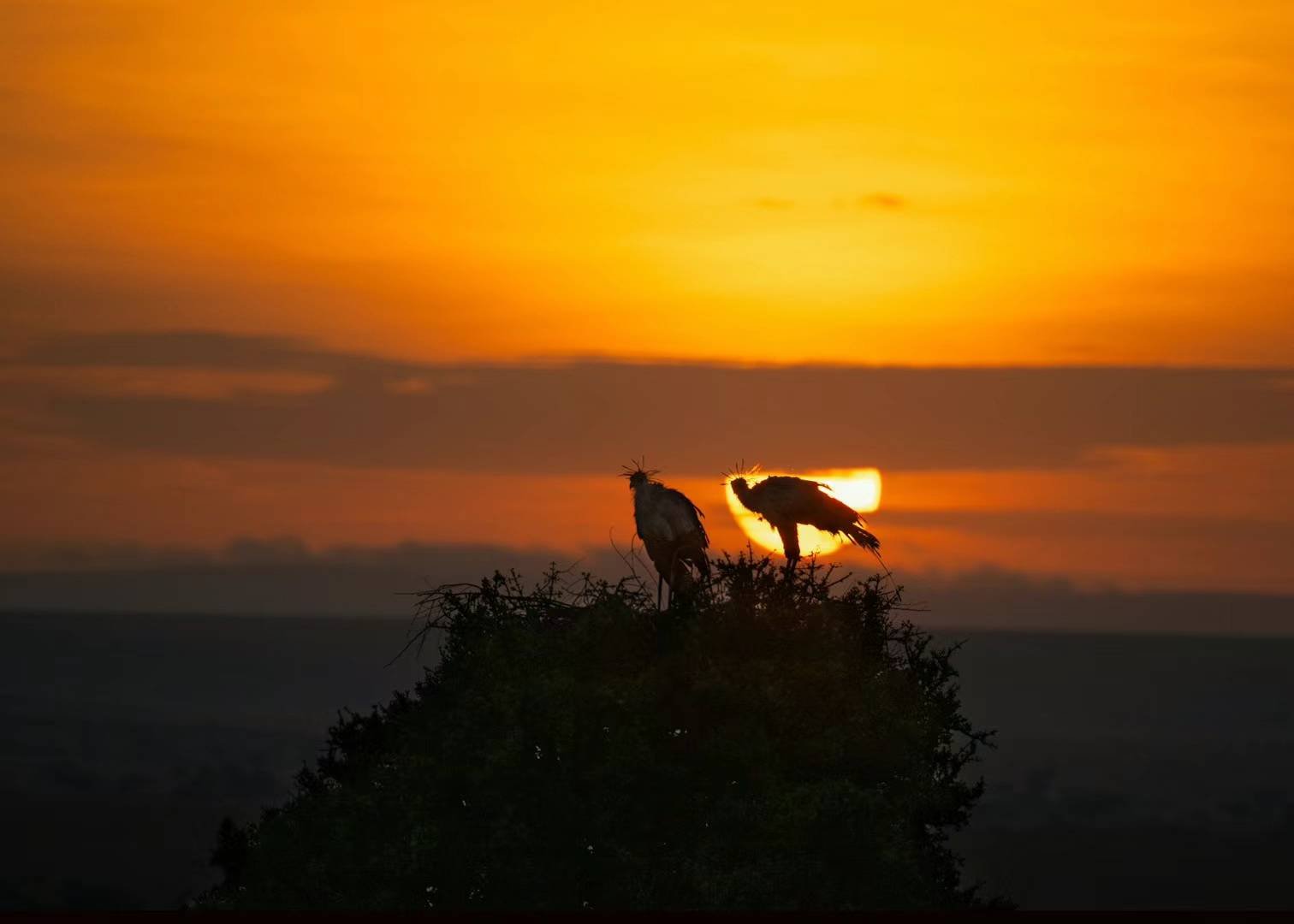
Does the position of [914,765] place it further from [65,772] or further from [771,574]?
[65,772]

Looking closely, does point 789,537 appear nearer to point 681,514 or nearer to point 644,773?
point 681,514

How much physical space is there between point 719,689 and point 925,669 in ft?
22.4

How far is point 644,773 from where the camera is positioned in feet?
82.9

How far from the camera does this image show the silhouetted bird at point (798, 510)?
106ft

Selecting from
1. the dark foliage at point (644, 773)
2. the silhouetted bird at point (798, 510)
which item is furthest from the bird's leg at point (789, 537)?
the dark foliage at point (644, 773)

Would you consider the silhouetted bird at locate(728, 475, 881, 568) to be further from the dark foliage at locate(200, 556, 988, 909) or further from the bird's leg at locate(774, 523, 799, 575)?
the dark foliage at locate(200, 556, 988, 909)

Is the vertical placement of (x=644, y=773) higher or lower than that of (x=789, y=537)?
lower

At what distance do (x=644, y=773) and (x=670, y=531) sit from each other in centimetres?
582

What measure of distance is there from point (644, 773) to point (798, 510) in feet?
26.9

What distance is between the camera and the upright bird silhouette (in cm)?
2967

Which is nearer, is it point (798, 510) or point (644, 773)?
point (644, 773)

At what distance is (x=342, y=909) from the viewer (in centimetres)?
2566

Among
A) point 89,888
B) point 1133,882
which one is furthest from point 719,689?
point 1133,882

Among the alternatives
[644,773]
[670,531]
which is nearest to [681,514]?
[670,531]
